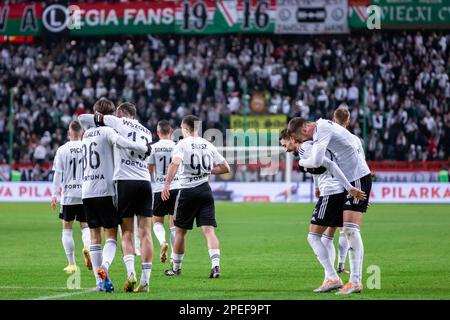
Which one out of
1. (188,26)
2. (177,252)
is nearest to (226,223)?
(177,252)

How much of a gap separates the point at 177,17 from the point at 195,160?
3202 centimetres

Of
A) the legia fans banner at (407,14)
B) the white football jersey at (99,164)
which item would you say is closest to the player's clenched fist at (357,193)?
the white football jersey at (99,164)

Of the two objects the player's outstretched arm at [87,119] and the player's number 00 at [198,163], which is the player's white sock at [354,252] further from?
the player's outstretched arm at [87,119]

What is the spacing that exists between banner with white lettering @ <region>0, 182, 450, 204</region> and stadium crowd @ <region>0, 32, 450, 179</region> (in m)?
1.58

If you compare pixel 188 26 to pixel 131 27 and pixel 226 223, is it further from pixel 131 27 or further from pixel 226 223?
pixel 226 223

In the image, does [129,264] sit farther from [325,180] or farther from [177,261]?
[325,180]

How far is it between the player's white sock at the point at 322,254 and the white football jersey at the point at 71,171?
14.6 feet

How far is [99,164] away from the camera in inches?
484

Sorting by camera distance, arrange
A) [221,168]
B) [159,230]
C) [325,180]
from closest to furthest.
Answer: [325,180], [221,168], [159,230]

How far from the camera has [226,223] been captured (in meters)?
27.4

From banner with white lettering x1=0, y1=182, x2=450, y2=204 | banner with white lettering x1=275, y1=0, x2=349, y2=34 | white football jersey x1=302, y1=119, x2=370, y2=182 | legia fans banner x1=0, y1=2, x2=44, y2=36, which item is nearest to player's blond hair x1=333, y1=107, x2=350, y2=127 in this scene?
white football jersey x1=302, y1=119, x2=370, y2=182

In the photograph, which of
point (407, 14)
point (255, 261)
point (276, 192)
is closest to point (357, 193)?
point (255, 261)
